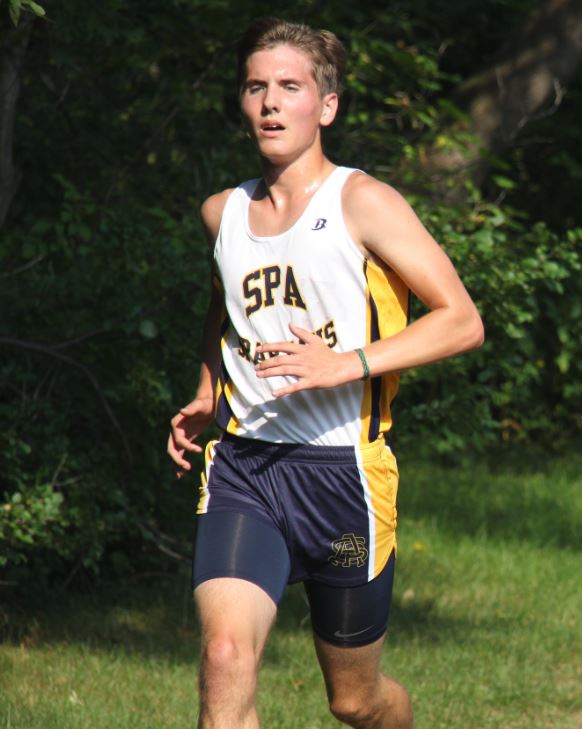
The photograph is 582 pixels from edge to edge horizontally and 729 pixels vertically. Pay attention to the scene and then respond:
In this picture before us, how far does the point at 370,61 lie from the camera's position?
8.63 metres

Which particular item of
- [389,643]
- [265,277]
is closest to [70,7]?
[265,277]

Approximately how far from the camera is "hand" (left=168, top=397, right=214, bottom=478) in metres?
4.28

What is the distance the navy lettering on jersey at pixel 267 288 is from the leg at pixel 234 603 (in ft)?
1.86

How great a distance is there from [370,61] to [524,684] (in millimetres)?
4011

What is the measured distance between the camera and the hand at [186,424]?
169 inches

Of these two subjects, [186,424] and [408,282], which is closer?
[408,282]

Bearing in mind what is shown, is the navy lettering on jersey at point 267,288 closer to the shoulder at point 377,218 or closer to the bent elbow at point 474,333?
the shoulder at point 377,218

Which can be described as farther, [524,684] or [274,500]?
[524,684]

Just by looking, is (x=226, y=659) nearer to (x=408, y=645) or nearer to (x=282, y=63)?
(x=282, y=63)

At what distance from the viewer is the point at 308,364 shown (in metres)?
3.65

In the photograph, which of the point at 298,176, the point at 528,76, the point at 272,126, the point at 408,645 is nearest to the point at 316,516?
the point at 298,176

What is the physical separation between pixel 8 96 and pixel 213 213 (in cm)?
226

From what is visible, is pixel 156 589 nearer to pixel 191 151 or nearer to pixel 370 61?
pixel 191 151

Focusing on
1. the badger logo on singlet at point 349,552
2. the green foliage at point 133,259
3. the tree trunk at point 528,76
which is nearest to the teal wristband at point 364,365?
the badger logo on singlet at point 349,552
